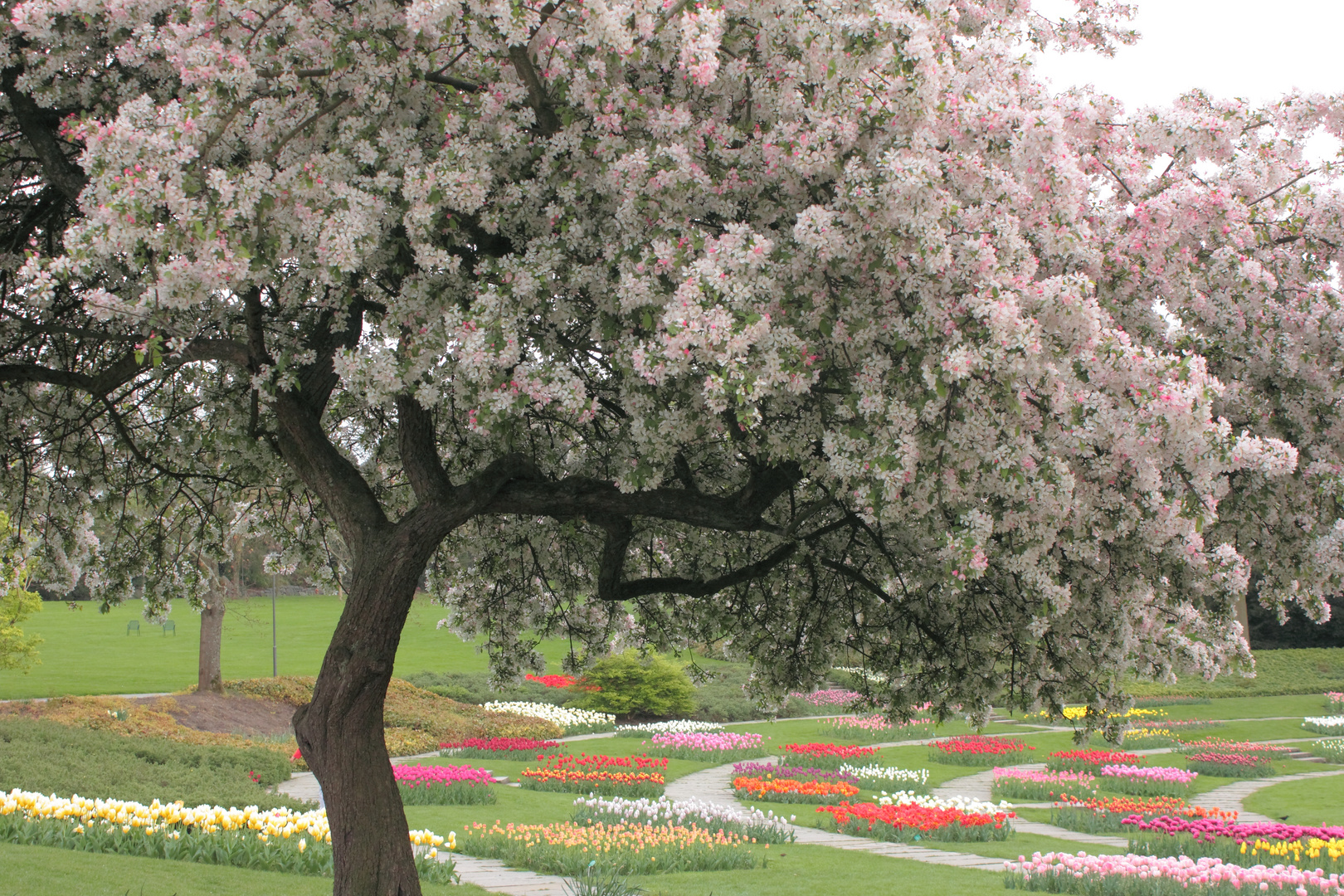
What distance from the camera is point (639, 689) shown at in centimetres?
2912

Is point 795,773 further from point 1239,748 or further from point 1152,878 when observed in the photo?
point 1239,748

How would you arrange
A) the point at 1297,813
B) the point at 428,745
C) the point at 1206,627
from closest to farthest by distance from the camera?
the point at 1206,627
the point at 1297,813
the point at 428,745

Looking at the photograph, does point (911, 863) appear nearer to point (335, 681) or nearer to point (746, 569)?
point (746, 569)

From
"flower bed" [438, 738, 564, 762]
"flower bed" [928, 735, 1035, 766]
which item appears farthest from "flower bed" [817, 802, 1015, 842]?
"flower bed" [438, 738, 564, 762]

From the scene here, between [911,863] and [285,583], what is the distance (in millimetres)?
71072

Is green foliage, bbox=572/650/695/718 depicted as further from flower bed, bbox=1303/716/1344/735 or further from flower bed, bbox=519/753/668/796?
flower bed, bbox=1303/716/1344/735

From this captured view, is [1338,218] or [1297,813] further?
[1297,813]

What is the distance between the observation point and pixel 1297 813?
51.9ft

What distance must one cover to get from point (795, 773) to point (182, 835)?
453 inches

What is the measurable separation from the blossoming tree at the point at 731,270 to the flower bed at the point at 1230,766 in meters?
15.4

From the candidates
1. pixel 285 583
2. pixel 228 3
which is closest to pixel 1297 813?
pixel 228 3

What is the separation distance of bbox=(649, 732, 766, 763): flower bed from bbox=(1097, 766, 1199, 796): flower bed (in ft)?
24.1

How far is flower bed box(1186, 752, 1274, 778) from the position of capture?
2012 centimetres

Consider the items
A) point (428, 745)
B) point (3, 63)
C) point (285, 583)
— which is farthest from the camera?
point (285, 583)
